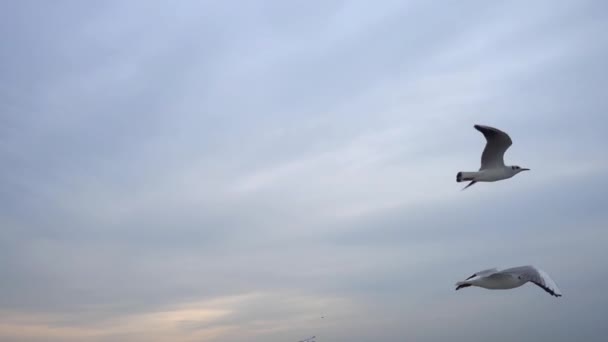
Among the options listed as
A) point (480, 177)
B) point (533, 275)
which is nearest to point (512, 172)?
point (480, 177)

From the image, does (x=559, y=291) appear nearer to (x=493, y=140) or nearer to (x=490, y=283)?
(x=490, y=283)

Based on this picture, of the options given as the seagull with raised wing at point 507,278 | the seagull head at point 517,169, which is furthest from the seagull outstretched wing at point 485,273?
the seagull head at point 517,169

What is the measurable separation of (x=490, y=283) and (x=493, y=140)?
697 centimetres

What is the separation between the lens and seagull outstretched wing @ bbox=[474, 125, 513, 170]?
2753 cm

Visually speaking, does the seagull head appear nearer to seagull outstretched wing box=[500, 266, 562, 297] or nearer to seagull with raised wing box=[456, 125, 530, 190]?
seagull with raised wing box=[456, 125, 530, 190]

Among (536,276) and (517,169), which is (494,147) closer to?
(517,169)

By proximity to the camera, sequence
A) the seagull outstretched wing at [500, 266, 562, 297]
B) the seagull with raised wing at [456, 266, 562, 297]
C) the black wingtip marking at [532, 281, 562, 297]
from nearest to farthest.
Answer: the black wingtip marking at [532, 281, 562, 297] < the seagull outstretched wing at [500, 266, 562, 297] < the seagull with raised wing at [456, 266, 562, 297]

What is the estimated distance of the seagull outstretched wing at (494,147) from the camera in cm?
2753

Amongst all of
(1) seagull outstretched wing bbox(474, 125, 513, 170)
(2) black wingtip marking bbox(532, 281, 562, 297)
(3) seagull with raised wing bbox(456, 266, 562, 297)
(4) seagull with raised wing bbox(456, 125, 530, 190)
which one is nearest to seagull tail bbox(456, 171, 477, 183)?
(4) seagull with raised wing bbox(456, 125, 530, 190)

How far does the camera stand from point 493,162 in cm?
2855

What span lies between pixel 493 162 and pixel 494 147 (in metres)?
0.78

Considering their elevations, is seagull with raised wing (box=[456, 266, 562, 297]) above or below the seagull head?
below

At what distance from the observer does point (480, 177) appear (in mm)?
27766

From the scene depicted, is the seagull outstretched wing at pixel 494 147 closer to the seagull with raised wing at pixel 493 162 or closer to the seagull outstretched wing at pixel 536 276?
the seagull with raised wing at pixel 493 162
